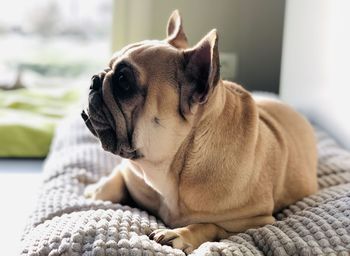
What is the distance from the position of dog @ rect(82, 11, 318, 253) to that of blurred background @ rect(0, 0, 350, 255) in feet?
1.30

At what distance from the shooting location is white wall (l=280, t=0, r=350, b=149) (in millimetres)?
1622

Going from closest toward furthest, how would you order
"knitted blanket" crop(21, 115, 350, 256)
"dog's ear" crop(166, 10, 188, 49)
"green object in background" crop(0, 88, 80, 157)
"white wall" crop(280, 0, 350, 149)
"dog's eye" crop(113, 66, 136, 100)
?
"knitted blanket" crop(21, 115, 350, 256), "dog's eye" crop(113, 66, 136, 100), "dog's ear" crop(166, 10, 188, 49), "white wall" crop(280, 0, 350, 149), "green object in background" crop(0, 88, 80, 157)

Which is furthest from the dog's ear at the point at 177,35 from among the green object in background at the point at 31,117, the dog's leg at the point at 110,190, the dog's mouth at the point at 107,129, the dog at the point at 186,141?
the green object in background at the point at 31,117

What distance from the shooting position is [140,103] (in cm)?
110

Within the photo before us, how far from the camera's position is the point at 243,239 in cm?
110

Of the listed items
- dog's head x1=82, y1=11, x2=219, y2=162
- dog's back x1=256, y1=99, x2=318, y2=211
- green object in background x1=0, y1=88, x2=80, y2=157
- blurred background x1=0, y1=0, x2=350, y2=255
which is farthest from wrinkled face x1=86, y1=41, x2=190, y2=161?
green object in background x1=0, y1=88, x2=80, y2=157

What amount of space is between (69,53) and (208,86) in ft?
5.84

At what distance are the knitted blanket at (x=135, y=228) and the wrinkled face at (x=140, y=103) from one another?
147mm

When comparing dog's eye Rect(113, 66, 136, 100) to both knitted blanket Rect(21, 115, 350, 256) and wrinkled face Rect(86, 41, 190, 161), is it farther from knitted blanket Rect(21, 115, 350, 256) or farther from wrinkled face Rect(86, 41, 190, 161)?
knitted blanket Rect(21, 115, 350, 256)

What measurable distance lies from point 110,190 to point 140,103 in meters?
0.32

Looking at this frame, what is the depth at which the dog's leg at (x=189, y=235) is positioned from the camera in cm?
106

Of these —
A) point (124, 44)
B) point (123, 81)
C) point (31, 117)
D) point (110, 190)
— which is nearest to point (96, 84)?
point (123, 81)

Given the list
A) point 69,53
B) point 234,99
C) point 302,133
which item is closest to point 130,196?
point 234,99

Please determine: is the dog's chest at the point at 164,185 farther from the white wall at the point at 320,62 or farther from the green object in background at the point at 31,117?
the green object in background at the point at 31,117
